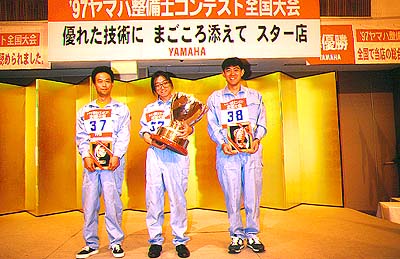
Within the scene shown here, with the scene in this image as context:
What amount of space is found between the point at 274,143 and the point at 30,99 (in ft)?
11.7

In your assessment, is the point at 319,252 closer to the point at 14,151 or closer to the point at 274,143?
the point at 274,143

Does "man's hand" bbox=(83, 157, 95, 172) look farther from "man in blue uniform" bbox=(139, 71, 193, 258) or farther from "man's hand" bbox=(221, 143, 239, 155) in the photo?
"man's hand" bbox=(221, 143, 239, 155)

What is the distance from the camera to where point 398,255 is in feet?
8.47

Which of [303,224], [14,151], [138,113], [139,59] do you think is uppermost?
[139,59]

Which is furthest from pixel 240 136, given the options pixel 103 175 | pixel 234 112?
pixel 103 175

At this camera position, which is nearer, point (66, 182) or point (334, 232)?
point (334, 232)

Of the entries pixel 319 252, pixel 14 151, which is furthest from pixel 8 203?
pixel 319 252

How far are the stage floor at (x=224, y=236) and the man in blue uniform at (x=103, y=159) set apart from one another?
0.20m

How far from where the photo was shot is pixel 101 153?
8.82 ft

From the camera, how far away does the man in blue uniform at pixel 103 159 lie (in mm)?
2666

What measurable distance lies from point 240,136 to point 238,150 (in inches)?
4.7

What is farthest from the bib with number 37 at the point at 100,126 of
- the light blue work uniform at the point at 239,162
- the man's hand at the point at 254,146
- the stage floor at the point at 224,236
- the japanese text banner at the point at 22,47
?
the japanese text banner at the point at 22,47

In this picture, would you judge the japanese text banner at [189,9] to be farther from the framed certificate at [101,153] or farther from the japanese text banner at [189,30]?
the framed certificate at [101,153]

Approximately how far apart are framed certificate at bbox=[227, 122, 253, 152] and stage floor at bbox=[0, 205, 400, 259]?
837 millimetres
